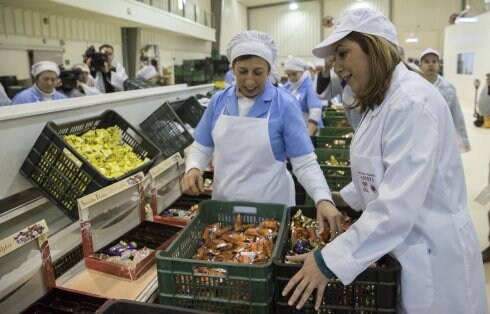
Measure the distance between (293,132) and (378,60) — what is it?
74cm

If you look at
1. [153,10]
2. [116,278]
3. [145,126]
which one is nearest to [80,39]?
[153,10]

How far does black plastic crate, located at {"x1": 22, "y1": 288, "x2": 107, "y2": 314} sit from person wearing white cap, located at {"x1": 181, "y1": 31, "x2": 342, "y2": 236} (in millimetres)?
613

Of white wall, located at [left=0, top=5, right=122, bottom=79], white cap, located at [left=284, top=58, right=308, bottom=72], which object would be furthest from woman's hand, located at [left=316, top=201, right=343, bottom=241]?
white wall, located at [left=0, top=5, right=122, bottom=79]

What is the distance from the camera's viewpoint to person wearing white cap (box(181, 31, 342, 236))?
72.9 inches

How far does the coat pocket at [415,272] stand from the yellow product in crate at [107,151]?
134 centimetres

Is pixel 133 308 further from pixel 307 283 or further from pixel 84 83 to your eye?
pixel 84 83

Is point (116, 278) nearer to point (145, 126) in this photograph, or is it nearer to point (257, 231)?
point (257, 231)

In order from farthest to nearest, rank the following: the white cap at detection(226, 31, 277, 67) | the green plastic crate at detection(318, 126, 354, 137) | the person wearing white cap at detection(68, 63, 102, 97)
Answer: the person wearing white cap at detection(68, 63, 102, 97) → the green plastic crate at detection(318, 126, 354, 137) → the white cap at detection(226, 31, 277, 67)

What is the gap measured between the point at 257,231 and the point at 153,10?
374 inches

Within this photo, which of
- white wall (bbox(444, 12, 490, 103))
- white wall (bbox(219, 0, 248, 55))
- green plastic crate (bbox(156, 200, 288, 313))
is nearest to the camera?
green plastic crate (bbox(156, 200, 288, 313))

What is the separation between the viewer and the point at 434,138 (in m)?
1.08

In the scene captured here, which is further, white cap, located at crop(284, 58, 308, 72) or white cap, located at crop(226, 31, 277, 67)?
white cap, located at crop(284, 58, 308, 72)

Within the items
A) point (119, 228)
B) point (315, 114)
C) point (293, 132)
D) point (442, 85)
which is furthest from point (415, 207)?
point (315, 114)

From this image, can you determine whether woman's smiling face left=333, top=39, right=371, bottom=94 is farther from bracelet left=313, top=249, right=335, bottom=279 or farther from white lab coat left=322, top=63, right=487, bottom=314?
bracelet left=313, top=249, right=335, bottom=279
